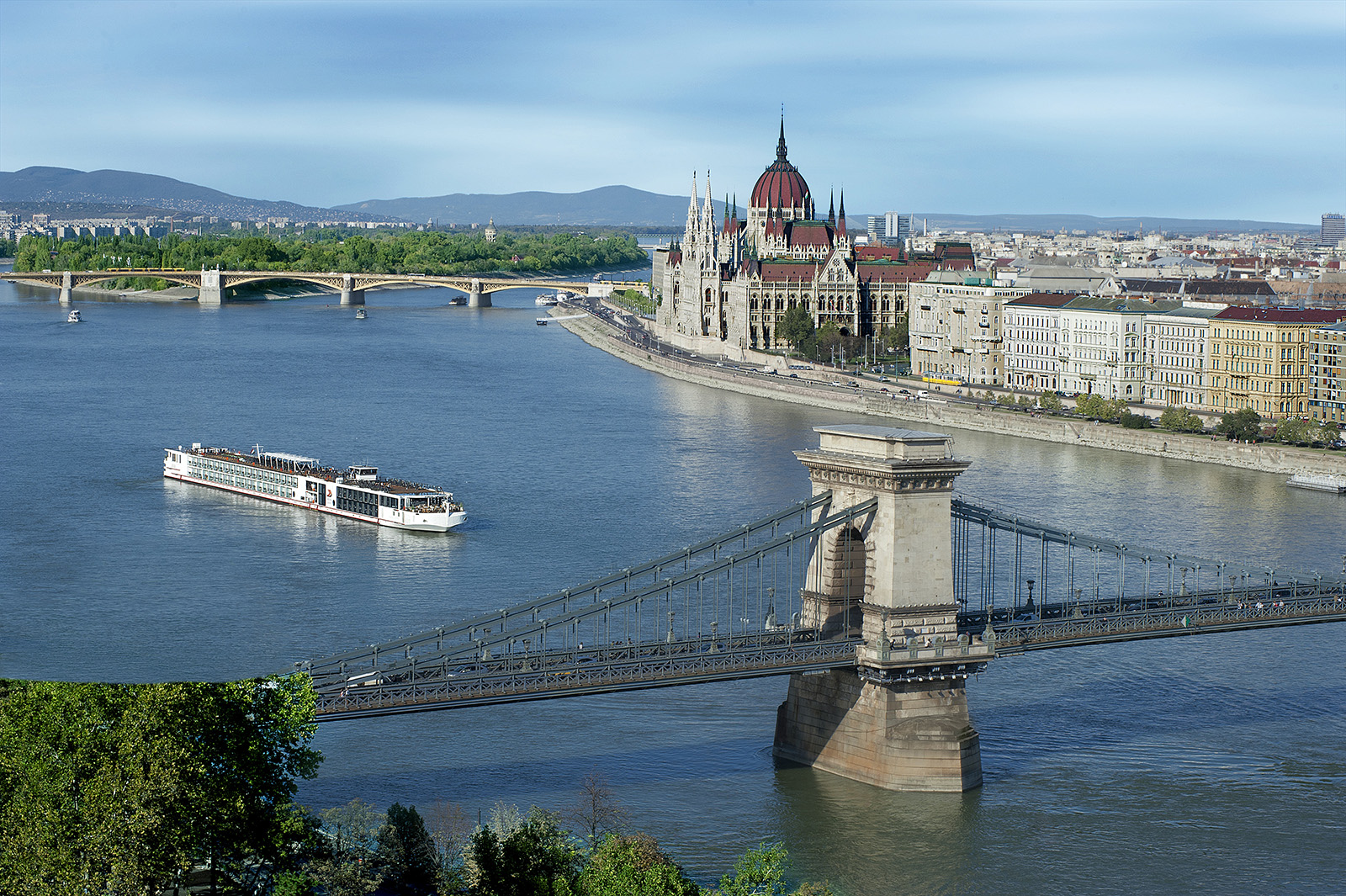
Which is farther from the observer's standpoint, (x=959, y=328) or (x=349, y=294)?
(x=349, y=294)

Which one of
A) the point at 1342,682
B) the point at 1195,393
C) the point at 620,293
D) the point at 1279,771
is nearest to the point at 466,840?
the point at 1279,771

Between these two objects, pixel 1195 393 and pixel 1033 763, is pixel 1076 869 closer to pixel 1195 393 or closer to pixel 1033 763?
pixel 1033 763

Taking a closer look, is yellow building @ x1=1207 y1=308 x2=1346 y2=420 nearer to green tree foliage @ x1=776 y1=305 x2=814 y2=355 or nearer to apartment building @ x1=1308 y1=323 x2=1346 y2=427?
apartment building @ x1=1308 y1=323 x2=1346 y2=427

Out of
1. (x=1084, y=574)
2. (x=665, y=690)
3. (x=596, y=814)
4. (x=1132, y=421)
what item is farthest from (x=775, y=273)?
(x=596, y=814)

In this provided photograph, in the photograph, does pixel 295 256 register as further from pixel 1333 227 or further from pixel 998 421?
pixel 1333 227

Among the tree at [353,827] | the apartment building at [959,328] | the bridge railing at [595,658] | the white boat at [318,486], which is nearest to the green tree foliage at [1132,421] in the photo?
the apartment building at [959,328]

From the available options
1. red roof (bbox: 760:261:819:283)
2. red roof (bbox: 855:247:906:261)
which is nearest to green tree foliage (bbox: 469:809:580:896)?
red roof (bbox: 760:261:819:283)
